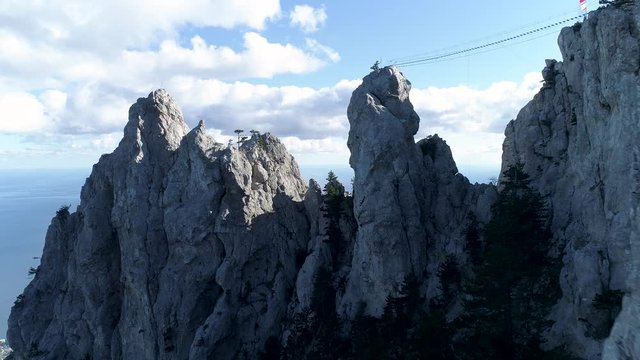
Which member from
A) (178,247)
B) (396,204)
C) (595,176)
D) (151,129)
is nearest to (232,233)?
(178,247)

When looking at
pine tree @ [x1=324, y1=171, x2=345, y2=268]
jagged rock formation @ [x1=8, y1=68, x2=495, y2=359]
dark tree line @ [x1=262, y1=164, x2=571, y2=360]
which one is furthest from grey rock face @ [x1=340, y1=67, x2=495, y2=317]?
pine tree @ [x1=324, y1=171, x2=345, y2=268]

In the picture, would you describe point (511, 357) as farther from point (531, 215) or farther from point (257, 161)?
point (257, 161)

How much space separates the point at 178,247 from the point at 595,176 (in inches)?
1865

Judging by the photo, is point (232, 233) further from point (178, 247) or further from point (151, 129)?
point (151, 129)

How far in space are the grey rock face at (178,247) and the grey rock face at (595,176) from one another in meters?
33.1

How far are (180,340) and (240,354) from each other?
7680 millimetres

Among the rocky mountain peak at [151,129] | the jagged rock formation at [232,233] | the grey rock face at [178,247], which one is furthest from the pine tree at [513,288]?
the rocky mountain peak at [151,129]

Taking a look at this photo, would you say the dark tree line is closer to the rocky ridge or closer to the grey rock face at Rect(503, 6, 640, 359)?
the rocky ridge

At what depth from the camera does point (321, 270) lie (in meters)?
55.4

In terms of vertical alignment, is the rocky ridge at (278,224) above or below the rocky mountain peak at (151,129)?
below

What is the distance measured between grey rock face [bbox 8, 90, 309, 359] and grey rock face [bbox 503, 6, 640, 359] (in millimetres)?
33083

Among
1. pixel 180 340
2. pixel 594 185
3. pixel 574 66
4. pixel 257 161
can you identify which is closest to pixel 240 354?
pixel 180 340

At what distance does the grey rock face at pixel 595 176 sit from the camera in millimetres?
29484

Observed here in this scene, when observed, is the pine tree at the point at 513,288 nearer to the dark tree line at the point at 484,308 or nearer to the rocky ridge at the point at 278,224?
the dark tree line at the point at 484,308
